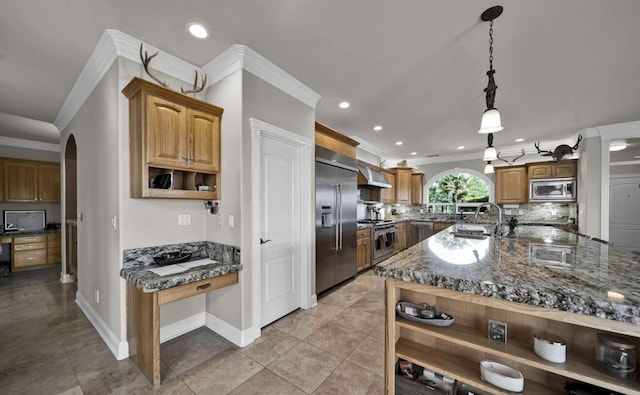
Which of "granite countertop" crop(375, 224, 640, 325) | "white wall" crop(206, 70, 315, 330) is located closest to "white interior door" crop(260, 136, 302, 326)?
"white wall" crop(206, 70, 315, 330)

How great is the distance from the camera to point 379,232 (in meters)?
5.20

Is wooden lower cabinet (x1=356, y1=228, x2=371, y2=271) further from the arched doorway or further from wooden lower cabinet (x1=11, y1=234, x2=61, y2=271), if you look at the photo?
wooden lower cabinet (x1=11, y1=234, x2=61, y2=271)

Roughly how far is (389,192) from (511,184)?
2.84 m

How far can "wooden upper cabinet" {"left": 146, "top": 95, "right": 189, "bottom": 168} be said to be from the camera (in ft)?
6.67

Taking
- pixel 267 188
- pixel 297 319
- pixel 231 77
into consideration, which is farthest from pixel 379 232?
pixel 231 77

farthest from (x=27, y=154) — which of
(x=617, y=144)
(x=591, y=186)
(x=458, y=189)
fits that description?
(x=617, y=144)

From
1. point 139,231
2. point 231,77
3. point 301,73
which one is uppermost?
point 301,73

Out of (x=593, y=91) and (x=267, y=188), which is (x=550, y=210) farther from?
(x=267, y=188)

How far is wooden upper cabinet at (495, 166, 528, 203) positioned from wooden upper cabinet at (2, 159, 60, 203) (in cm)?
1031

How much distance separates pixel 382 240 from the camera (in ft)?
17.4

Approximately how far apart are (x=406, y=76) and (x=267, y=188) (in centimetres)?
198

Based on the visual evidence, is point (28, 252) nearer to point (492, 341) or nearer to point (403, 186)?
point (492, 341)

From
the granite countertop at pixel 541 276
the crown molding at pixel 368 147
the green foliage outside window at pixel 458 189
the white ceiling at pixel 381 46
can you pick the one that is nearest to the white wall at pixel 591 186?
the white ceiling at pixel 381 46

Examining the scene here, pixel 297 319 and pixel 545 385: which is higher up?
pixel 545 385
